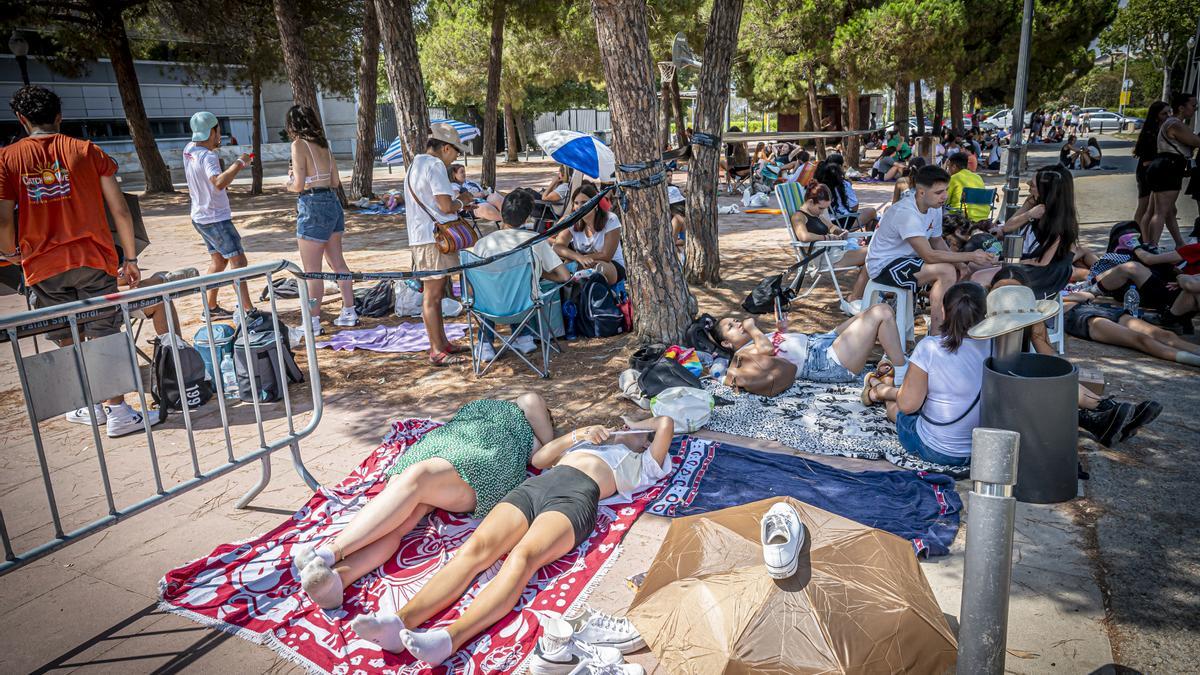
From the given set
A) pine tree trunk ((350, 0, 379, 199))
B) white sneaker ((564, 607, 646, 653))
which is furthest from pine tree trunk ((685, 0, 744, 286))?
pine tree trunk ((350, 0, 379, 199))

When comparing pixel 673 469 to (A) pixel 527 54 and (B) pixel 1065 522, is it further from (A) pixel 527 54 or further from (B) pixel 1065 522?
(A) pixel 527 54

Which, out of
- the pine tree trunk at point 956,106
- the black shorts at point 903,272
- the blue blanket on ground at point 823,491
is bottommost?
the blue blanket on ground at point 823,491

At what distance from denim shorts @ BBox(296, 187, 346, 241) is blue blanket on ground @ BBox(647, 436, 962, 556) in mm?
3994

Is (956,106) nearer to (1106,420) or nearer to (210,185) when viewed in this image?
(1106,420)

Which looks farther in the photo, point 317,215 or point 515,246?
point 317,215

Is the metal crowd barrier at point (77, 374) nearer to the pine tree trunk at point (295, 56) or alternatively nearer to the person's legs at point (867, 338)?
the person's legs at point (867, 338)

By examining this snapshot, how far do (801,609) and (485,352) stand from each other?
422 centimetres

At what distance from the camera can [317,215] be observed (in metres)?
6.51

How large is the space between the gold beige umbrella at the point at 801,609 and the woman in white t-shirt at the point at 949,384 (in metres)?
1.55

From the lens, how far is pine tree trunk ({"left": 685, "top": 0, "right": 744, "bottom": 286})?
718 centimetres

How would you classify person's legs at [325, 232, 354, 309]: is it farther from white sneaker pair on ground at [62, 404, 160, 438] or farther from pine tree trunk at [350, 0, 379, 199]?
pine tree trunk at [350, 0, 379, 199]

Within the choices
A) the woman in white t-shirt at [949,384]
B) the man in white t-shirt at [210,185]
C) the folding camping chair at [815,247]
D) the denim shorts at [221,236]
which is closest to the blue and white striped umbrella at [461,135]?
the man in white t-shirt at [210,185]

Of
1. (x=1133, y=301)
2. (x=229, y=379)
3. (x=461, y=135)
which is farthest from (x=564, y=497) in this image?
(x=461, y=135)

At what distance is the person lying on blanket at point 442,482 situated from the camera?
2967 mm
